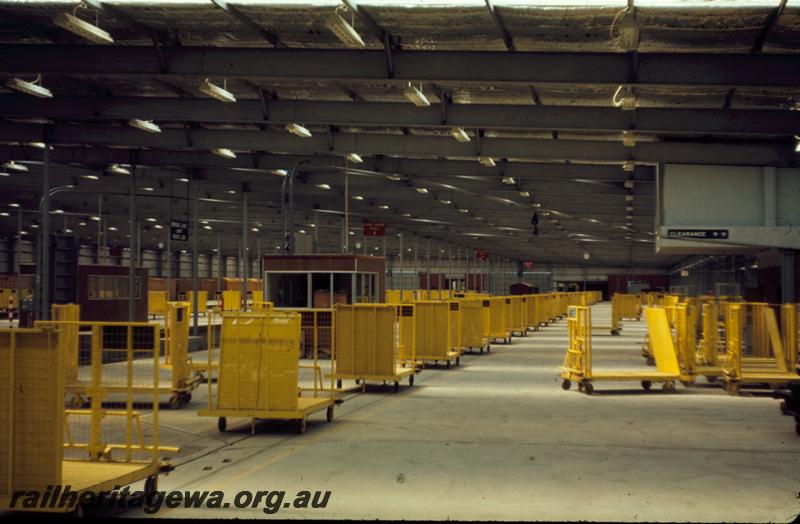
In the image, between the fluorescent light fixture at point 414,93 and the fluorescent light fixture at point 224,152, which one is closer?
the fluorescent light fixture at point 414,93

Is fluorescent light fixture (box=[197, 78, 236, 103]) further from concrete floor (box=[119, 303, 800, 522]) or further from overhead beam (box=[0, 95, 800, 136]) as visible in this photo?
concrete floor (box=[119, 303, 800, 522])

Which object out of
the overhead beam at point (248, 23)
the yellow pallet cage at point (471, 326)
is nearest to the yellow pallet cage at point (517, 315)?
the yellow pallet cage at point (471, 326)

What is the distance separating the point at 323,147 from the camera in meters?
24.6

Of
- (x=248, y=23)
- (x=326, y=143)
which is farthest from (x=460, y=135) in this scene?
(x=248, y=23)

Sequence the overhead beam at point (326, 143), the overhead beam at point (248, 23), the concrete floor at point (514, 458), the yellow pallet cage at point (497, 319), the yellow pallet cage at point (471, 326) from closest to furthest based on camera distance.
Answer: the concrete floor at point (514, 458) < the overhead beam at point (248, 23) < the overhead beam at point (326, 143) < the yellow pallet cage at point (471, 326) < the yellow pallet cage at point (497, 319)

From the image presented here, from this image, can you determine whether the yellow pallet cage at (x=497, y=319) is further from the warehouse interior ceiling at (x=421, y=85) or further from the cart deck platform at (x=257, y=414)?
the cart deck platform at (x=257, y=414)

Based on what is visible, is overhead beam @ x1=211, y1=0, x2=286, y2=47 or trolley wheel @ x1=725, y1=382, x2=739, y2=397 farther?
trolley wheel @ x1=725, y1=382, x2=739, y2=397

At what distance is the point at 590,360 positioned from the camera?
59.9 feet

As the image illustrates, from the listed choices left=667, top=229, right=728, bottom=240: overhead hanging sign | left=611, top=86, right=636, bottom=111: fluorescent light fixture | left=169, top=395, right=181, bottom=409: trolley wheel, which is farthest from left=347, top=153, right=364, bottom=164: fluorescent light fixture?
left=169, top=395, right=181, bottom=409: trolley wheel

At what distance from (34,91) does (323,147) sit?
837 centimetres

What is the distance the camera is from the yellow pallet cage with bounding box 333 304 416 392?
17.8 m

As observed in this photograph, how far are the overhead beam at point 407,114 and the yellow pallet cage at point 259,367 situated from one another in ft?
28.9

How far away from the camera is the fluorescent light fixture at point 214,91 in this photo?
1755cm

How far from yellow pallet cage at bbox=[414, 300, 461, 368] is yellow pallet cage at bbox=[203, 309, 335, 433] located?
10281 millimetres
